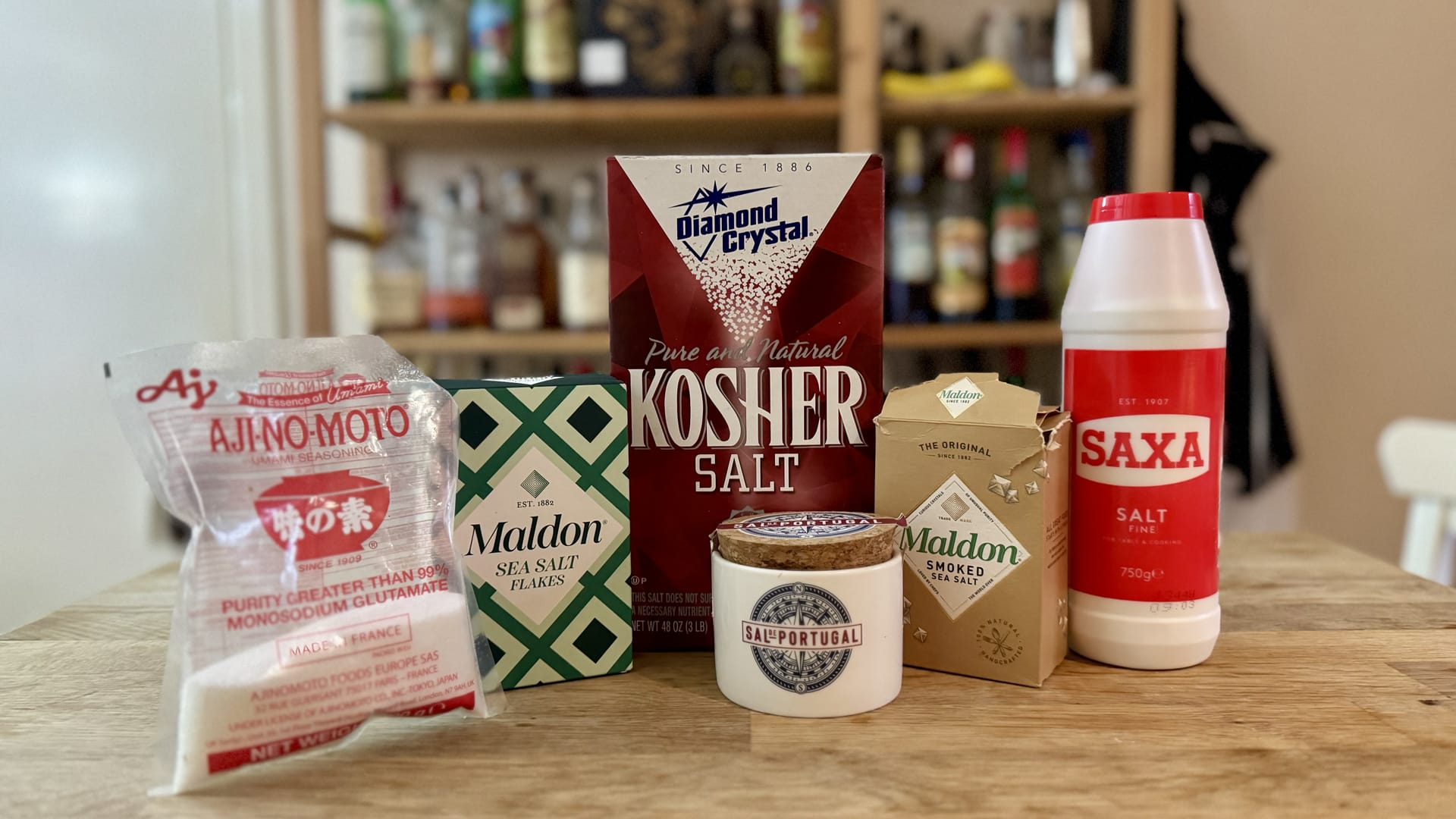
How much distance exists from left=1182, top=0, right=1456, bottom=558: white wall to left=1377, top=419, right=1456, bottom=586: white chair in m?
0.78

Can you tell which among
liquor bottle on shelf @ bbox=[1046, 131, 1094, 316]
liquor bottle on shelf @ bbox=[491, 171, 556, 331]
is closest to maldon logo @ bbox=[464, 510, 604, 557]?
liquor bottle on shelf @ bbox=[491, 171, 556, 331]

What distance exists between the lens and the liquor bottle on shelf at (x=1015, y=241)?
1.62 m

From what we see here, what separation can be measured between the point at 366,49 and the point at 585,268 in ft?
1.87

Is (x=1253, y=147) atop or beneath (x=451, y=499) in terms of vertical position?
atop

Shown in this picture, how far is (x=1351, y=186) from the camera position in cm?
183

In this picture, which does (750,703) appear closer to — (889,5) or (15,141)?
(15,141)

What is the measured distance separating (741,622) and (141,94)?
1675mm

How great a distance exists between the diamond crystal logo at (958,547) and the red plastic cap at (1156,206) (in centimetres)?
19

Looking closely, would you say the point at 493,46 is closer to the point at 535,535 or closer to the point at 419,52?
the point at 419,52

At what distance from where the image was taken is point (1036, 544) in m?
0.54

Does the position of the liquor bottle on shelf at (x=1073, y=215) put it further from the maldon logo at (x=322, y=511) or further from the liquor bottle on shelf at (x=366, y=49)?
the maldon logo at (x=322, y=511)

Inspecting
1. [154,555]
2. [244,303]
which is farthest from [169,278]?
[154,555]

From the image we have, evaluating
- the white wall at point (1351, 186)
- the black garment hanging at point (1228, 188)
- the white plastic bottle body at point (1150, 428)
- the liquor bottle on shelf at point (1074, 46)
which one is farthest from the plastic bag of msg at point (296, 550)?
the white wall at point (1351, 186)

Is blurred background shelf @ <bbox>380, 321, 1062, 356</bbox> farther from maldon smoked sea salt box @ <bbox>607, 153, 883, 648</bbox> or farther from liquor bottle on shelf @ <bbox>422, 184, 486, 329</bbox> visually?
maldon smoked sea salt box @ <bbox>607, 153, 883, 648</bbox>
